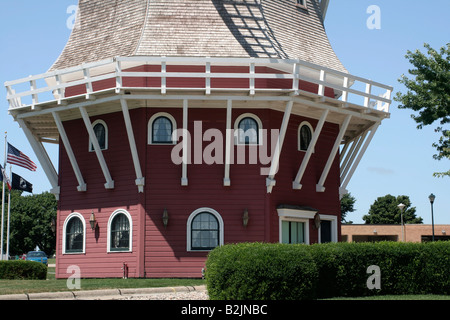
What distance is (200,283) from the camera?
2117cm

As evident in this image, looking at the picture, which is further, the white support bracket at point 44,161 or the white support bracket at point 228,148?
the white support bracket at point 44,161

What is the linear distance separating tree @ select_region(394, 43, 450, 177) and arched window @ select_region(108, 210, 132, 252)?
10027 mm

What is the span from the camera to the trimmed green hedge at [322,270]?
15047mm

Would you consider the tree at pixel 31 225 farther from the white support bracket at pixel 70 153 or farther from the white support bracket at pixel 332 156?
the white support bracket at pixel 332 156

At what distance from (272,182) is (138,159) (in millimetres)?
4253

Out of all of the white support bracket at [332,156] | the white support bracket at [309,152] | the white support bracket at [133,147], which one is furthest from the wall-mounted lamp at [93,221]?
the white support bracket at [332,156]

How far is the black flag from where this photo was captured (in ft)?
121

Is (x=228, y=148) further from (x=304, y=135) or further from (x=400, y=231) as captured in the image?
(x=400, y=231)

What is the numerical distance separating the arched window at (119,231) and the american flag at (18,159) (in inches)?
423

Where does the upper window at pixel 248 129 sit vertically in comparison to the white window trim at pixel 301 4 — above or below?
below

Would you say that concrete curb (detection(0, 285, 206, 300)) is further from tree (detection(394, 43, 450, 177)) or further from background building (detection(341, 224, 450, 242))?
background building (detection(341, 224, 450, 242))

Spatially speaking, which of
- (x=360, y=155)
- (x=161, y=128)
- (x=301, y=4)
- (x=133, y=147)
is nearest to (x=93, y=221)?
(x=133, y=147)

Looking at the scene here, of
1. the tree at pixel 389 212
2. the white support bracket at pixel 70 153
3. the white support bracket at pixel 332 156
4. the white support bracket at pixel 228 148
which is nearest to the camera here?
the white support bracket at pixel 228 148
